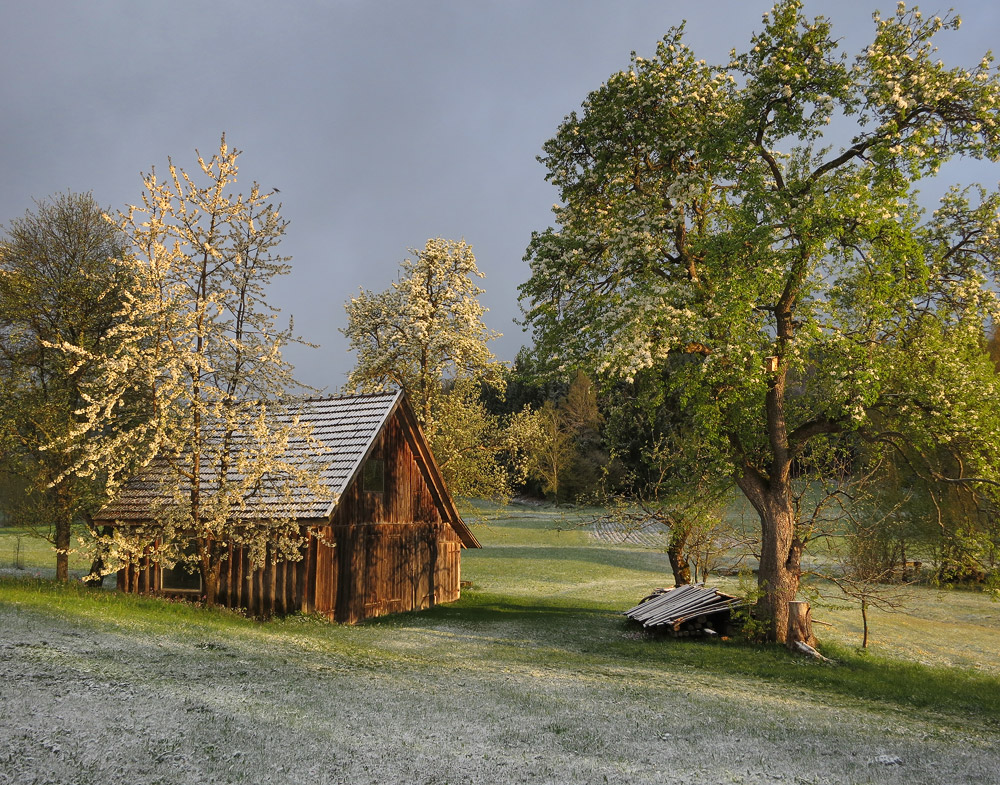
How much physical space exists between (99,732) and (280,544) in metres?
11.4

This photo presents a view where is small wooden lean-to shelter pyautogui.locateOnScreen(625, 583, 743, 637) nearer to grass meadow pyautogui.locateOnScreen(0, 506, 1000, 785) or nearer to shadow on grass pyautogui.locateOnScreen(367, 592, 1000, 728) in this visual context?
shadow on grass pyautogui.locateOnScreen(367, 592, 1000, 728)

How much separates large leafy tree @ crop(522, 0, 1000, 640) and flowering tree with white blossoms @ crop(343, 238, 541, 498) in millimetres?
12089

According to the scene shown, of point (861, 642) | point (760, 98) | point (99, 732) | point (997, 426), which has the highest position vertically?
point (760, 98)

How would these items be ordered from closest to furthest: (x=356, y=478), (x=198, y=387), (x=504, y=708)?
(x=504, y=708)
(x=198, y=387)
(x=356, y=478)

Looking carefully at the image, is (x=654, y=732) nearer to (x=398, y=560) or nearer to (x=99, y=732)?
(x=99, y=732)

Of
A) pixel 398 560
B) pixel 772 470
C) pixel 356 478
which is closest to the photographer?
pixel 772 470

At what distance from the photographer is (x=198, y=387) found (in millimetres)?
18922

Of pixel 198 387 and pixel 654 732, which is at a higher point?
pixel 198 387

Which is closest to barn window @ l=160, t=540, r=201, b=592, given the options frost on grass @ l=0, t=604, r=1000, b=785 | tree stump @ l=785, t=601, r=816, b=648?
frost on grass @ l=0, t=604, r=1000, b=785

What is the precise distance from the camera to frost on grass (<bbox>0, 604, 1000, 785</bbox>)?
25.3ft

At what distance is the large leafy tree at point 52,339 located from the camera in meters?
22.4

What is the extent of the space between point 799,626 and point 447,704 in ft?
40.9

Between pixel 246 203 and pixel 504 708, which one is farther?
pixel 246 203

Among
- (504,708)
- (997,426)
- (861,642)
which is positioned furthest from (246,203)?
(861,642)
